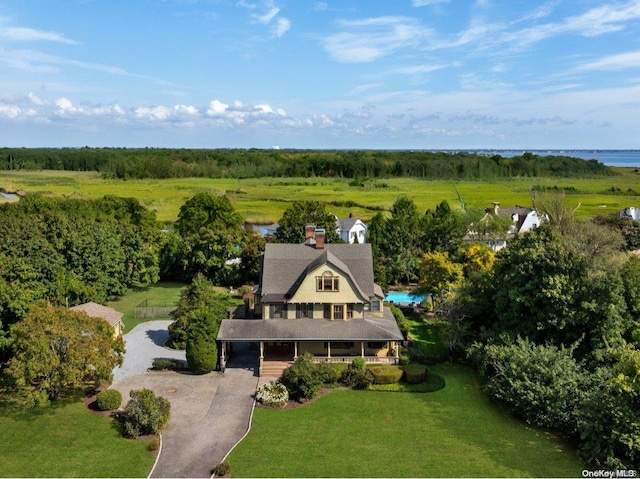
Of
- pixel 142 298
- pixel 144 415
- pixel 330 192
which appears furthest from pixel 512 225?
pixel 330 192

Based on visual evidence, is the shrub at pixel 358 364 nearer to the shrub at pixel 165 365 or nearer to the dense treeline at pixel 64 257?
the shrub at pixel 165 365

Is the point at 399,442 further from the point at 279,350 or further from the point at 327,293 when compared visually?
the point at 279,350

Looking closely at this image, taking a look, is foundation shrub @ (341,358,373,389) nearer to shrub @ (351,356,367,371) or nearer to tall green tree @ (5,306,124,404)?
shrub @ (351,356,367,371)

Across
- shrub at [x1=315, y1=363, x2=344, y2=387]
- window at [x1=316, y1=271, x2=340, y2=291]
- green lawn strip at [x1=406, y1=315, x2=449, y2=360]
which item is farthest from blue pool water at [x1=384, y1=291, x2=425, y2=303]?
shrub at [x1=315, y1=363, x2=344, y2=387]

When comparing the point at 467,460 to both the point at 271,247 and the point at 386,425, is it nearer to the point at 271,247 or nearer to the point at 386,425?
the point at 386,425

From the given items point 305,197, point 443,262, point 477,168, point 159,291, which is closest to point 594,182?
point 477,168

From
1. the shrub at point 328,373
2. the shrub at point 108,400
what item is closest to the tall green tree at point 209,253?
the shrub at point 328,373
